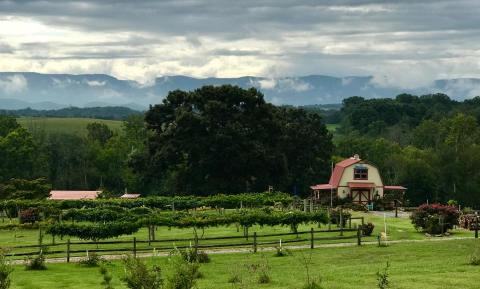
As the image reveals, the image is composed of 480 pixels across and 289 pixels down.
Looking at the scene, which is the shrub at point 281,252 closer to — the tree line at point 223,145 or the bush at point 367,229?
the bush at point 367,229

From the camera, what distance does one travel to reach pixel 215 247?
42.5 meters

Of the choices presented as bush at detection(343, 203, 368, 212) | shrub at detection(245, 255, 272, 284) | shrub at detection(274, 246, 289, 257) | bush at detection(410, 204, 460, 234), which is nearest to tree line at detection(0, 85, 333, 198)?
bush at detection(343, 203, 368, 212)

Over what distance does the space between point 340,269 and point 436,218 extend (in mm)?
18637

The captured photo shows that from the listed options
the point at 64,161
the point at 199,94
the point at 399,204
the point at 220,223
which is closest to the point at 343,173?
the point at 399,204

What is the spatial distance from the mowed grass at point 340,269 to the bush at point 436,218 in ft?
19.8

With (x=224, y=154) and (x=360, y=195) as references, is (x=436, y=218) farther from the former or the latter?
(x=360, y=195)

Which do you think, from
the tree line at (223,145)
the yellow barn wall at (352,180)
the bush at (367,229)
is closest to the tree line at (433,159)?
the yellow barn wall at (352,180)

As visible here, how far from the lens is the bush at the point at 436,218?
157 feet

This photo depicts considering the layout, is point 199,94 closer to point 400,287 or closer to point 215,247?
point 215,247

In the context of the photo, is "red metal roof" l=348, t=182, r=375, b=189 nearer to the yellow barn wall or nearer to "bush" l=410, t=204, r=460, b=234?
the yellow barn wall

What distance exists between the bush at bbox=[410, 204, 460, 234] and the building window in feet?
104

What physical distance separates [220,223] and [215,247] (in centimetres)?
353

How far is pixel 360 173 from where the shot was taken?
8125cm

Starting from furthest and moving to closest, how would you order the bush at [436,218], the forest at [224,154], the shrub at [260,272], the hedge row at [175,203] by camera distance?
the forest at [224,154] < the hedge row at [175,203] < the bush at [436,218] < the shrub at [260,272]
